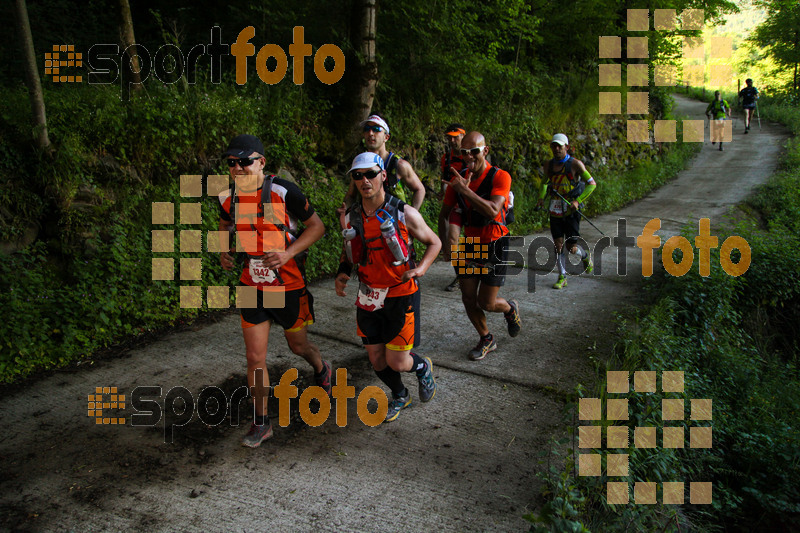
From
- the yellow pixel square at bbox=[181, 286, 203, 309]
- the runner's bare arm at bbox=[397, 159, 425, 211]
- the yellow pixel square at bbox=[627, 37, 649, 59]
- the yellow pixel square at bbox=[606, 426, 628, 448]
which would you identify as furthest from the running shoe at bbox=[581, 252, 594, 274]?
the yellow pixel square at bbox=[627, 37, 649, 59]

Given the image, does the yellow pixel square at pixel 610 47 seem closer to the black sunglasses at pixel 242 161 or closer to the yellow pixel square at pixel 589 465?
the black sunglasses at pixel 242 161

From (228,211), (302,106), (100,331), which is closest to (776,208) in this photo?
(302,106)

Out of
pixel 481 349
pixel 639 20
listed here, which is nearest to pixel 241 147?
pixel 481 349

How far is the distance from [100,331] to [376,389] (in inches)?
115

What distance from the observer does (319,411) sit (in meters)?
4.04

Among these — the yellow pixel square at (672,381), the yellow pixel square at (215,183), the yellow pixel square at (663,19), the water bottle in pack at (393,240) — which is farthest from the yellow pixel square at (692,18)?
the water bottle in pack at (393,240)

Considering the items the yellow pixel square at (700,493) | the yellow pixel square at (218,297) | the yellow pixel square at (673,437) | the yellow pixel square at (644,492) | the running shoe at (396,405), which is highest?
the yellow pixel square at (218,297)

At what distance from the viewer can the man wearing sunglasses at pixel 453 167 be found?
4914 millimetres

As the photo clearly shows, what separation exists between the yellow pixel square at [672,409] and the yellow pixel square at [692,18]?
17528mm

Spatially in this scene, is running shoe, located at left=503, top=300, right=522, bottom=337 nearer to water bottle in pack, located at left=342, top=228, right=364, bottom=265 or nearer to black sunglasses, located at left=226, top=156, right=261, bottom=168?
water bottle in pack, located at left=342, top=228, right=364, bottom=265

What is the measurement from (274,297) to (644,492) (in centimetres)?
276

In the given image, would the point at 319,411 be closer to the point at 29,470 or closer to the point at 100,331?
the point at 29,470

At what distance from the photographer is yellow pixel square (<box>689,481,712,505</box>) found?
11.9ft

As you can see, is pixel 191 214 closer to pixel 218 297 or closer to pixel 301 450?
pixel 218 297
